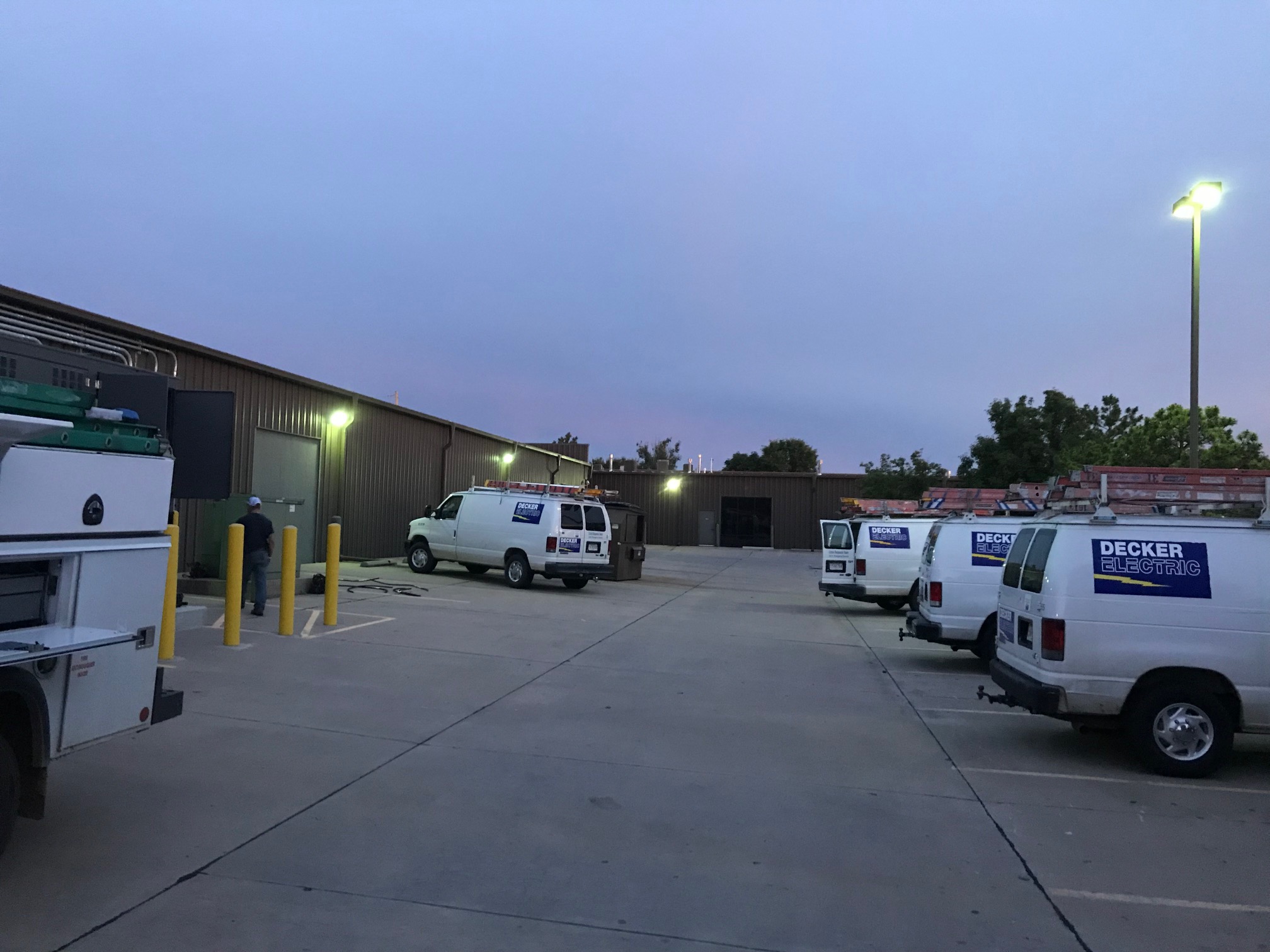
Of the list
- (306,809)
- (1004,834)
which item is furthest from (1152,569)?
(306,809)

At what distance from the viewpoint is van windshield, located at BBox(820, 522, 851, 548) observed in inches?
724

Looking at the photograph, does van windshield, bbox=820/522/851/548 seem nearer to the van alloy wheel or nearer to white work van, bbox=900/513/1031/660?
white work van, bbox=900/513/1031/660

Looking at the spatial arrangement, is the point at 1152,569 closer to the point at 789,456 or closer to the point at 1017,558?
the point at 1017,558

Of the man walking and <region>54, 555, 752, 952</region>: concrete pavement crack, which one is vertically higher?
the man walking

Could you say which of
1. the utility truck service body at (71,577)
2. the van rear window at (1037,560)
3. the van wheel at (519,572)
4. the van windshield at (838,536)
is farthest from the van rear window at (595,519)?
the utility truck service body at (71,577)

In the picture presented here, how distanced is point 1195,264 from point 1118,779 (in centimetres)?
1001

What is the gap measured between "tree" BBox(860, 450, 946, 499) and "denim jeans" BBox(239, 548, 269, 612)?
27.5 m

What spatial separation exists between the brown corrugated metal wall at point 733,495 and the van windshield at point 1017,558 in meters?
38.5

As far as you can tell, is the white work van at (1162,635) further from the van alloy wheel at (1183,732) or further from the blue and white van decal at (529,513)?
the blue and white van decal at (529,513)

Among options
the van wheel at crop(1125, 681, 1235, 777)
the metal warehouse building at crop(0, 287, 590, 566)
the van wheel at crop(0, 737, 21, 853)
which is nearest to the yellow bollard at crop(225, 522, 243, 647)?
the metal warehouse building at crop(0, 287, 590, 566)

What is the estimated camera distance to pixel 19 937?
375cm

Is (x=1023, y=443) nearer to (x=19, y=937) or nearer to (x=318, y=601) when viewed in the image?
(x=318, y=601)

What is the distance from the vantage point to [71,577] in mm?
4434

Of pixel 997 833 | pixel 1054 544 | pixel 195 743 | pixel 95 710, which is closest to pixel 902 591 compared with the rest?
pixel 1054 544
